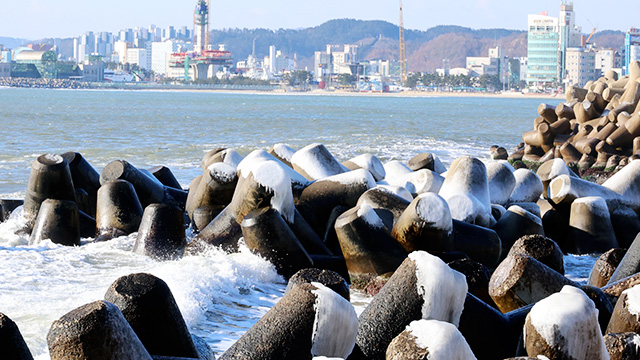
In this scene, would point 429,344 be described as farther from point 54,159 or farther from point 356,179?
point 54,159

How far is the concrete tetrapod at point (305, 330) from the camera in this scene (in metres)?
3.65

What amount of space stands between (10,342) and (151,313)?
814 mm

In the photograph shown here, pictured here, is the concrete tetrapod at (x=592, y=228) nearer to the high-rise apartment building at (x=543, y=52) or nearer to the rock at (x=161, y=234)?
the rock at (x=161, y=234)

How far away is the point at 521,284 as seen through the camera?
16.4ft

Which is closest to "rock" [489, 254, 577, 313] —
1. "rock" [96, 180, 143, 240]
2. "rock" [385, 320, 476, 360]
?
"rock" [385, 320, 476, 360]

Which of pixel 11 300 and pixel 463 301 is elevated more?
pixel 463 301

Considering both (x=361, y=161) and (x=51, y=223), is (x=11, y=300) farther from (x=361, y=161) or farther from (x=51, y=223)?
(x=361, y=161)

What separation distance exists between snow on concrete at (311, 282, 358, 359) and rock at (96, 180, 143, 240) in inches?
210

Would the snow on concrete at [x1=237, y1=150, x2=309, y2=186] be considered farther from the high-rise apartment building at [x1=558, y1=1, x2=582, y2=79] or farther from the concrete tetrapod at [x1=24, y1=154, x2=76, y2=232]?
the high-rise apartment building at [x1=558, y1=1, x2=582, y2=79]

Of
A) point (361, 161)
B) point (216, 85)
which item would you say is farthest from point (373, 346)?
point (216, 85)

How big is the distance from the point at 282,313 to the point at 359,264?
10.3 ft

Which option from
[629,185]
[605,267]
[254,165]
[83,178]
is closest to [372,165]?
[254,165]

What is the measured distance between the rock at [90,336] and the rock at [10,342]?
0.15m

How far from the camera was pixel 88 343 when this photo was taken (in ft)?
10.9
